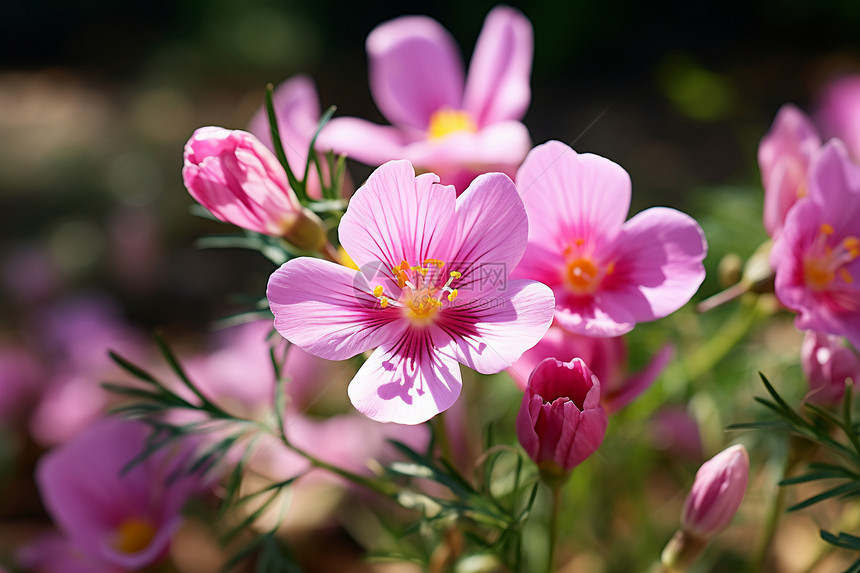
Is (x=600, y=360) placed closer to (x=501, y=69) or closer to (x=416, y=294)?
(x=416, y=294)

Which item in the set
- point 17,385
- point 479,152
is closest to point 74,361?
point 17,385

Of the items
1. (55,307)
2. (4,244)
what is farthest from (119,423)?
(4,244)

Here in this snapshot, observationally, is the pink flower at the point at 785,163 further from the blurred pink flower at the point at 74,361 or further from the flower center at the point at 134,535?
the blurred pink flower at the point at 74,361

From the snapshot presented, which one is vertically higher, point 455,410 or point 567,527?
point 455,410

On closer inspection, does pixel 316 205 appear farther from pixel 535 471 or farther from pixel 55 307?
pixel 55 307

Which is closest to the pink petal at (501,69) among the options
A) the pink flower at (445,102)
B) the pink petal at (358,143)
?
the pink flower at (445,102)
